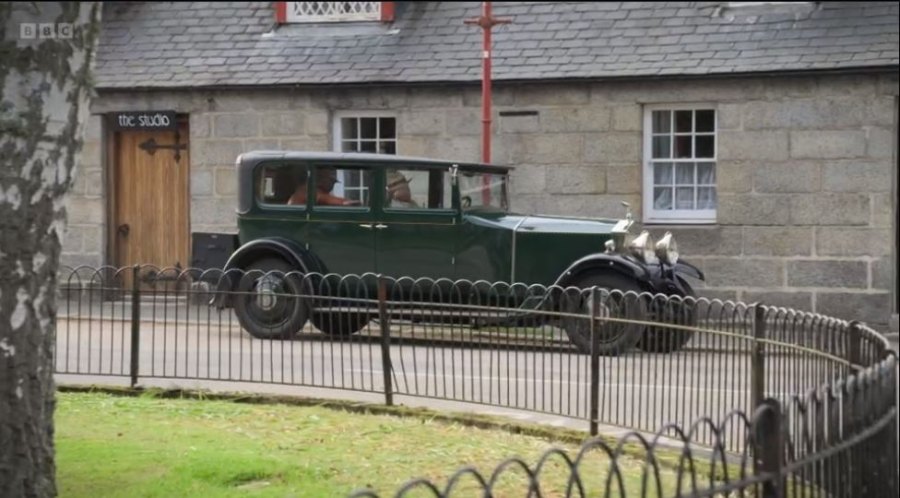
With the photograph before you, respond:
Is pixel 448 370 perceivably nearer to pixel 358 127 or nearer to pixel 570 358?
pixel 570 358

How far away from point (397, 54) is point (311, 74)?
1.18 metres

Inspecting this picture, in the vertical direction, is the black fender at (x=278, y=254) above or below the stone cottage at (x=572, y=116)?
below

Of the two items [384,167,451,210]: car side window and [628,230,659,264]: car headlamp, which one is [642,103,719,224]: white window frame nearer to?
[628,230,659,264]: car headlamp

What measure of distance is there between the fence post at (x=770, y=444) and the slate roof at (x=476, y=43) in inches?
487

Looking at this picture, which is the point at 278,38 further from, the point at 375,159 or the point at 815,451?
the point at 815,451

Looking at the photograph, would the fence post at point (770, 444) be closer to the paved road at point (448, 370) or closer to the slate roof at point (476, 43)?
the paved road at point (448, 370)

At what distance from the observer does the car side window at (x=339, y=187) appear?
51.9ft

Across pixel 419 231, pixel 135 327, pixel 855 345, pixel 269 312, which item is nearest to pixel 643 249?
pixel 419 231

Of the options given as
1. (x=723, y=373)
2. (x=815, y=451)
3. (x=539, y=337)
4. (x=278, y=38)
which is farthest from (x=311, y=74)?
(x=815, y=451)

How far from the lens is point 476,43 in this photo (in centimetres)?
1889

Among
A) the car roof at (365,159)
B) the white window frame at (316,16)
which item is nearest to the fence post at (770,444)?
the car roof at (365,159)

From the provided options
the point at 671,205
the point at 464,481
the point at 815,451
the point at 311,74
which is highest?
the point at 311,74

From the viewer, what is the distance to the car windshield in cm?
1556

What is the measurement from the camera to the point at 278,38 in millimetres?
20047
